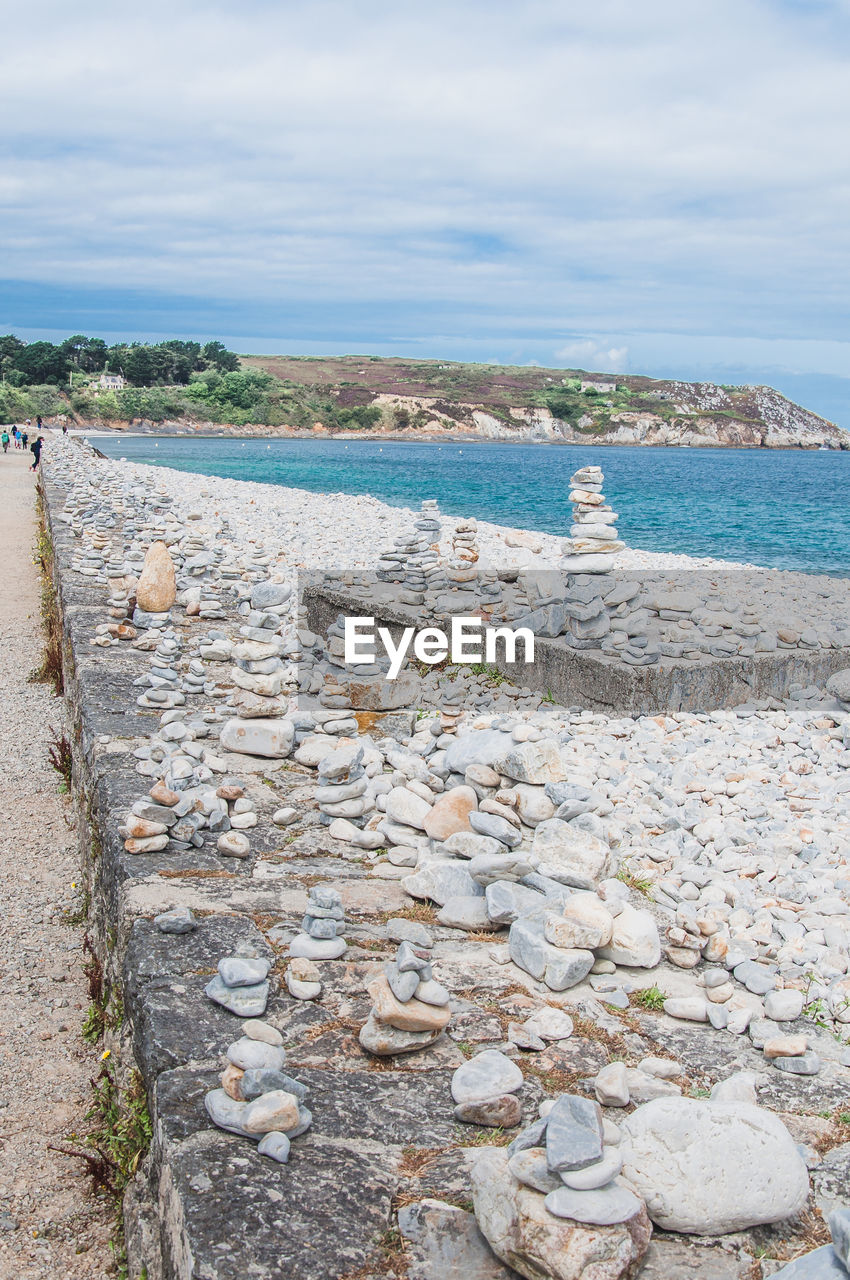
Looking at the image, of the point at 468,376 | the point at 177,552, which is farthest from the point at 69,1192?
the point at 468,376

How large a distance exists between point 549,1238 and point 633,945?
1.50 meters

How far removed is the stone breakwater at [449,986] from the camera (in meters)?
1.77

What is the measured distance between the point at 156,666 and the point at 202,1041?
3.59 meters

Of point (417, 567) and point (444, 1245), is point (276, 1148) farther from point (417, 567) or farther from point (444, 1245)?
point (417, 567)

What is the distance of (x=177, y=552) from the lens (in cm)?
978

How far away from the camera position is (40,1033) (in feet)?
11.0

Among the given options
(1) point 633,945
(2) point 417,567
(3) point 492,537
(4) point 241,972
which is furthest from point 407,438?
(4) point 241,972

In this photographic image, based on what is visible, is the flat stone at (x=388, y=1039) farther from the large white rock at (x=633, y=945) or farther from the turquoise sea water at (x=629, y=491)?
the turquoise sea water at (x=629, y=491)

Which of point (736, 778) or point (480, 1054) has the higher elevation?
point (480, 1054)

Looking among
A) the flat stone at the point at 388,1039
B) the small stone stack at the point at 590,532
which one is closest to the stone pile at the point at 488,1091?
the flat stone at the point at 388,1039

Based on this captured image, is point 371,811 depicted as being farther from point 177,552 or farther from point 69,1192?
point 177,552

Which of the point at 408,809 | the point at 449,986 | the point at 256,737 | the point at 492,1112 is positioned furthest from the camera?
the point at 256,737

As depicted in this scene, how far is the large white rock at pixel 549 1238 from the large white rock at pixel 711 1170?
0.12m

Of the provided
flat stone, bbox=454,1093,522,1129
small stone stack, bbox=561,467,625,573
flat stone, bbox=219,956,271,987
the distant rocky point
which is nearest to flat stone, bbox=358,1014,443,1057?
flat stone, bbox=454,1093,522,1129
